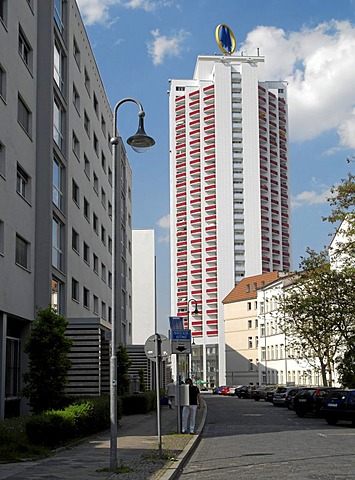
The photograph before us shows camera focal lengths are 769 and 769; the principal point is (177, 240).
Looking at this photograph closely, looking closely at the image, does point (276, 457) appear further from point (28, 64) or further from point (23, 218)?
point (28, 64)

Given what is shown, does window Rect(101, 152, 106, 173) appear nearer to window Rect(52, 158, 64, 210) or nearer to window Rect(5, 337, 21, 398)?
window Rect(52, 158, 64, 210)

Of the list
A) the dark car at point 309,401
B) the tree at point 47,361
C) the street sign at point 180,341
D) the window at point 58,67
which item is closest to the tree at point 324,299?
the dark car at point 309,401

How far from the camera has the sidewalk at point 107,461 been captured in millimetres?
12812

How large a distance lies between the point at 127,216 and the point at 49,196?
39.8 meters

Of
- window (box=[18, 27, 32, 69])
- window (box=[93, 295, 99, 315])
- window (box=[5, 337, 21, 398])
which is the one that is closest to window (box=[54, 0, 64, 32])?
window (box=[18, 27, 32, 69])

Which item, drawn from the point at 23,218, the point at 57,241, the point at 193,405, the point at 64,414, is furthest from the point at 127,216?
the point at 64,414

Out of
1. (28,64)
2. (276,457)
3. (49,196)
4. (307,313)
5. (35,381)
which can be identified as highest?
(28,64)

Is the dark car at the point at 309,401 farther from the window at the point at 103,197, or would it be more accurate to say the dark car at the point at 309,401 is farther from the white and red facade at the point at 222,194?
the white and red facade at the point at 222,194

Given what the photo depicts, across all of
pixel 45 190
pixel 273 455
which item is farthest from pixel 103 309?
pixel 273 455

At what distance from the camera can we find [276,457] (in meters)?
16.2

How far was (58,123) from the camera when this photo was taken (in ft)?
113

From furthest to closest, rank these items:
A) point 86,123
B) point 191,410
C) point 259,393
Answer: point 259,393 < point 86,123 < point 191,410

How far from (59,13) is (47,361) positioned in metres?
19.6

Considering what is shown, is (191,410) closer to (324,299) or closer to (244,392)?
(324,299)
